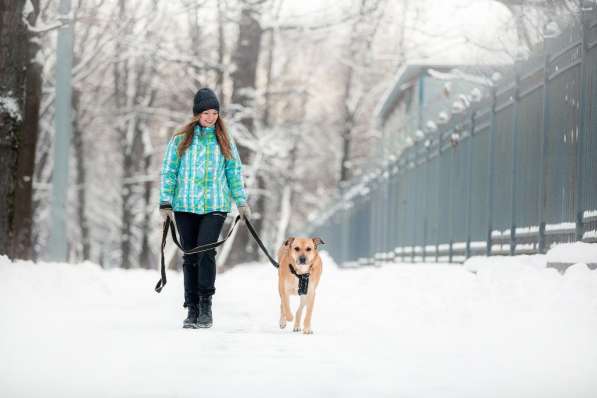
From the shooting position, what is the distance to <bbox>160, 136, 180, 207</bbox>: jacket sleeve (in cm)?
827

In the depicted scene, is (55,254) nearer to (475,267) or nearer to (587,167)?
(475,267)

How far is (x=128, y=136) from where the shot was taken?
35000 mm

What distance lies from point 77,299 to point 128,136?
77.0 feet

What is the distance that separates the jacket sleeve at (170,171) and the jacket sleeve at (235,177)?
46 cm

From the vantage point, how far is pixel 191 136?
8.33 metres

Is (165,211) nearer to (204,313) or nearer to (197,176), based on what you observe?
(197,176)

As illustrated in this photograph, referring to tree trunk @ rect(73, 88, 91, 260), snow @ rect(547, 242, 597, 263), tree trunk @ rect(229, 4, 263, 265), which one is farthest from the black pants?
tree trunk @ rect(73, 88, 91, 260)

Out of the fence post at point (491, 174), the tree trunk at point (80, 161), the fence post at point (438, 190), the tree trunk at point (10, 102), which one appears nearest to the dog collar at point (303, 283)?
the fence post at point (491, 174)

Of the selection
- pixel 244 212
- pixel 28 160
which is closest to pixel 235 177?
pixel 244 212

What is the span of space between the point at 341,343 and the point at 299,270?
43.7 inches

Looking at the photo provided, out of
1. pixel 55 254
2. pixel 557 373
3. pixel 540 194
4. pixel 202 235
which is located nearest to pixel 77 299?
pixel 55 254

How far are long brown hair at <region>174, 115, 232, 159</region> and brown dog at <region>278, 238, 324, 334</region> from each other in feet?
3.19

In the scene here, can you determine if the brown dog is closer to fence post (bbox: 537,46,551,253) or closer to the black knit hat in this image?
the black knit hat

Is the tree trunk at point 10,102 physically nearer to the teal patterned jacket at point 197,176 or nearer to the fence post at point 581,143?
the teal patterned jacket at point 197,176
